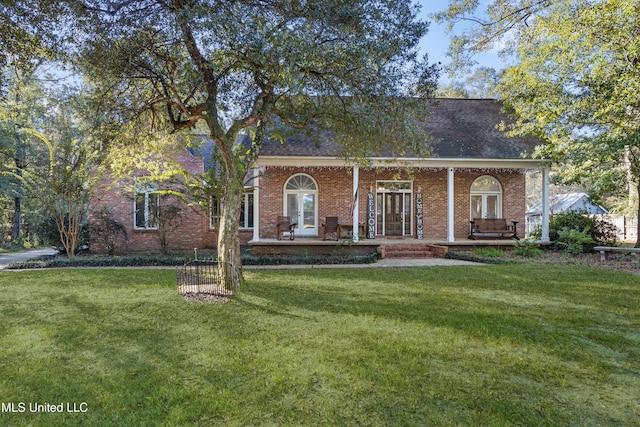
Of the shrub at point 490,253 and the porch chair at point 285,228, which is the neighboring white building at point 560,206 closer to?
the shrub at point 490,253

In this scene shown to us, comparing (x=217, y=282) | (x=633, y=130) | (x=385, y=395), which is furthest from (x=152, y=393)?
(x=633, y=130)

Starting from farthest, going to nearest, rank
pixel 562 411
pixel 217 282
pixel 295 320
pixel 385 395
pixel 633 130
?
pixel 633 130 → pixel 217 282 → pixel 295 320 → pixel 385 395 → pixel 562 411

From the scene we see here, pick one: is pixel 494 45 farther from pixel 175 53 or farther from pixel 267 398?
pixel 267 398

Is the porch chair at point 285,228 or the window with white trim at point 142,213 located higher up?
the window with white trim at point 142,213

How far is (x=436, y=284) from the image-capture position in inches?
300

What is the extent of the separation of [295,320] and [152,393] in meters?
2.27

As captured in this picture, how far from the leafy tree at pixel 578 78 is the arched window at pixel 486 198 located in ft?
8.40

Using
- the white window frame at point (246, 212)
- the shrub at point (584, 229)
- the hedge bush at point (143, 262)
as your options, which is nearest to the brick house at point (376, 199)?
the white window frame at point (246, 212)

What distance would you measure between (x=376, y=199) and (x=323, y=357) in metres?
12.0

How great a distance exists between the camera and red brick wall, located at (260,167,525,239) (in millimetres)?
14750

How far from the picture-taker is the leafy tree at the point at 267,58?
5367 mm

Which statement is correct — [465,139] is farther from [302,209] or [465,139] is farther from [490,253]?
[302,209]

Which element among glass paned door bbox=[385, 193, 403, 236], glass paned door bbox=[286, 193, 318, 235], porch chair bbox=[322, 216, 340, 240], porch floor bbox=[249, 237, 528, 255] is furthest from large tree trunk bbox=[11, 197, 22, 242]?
glass paned door bbox=[385, 193, 403, 236]

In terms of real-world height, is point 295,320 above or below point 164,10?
below
